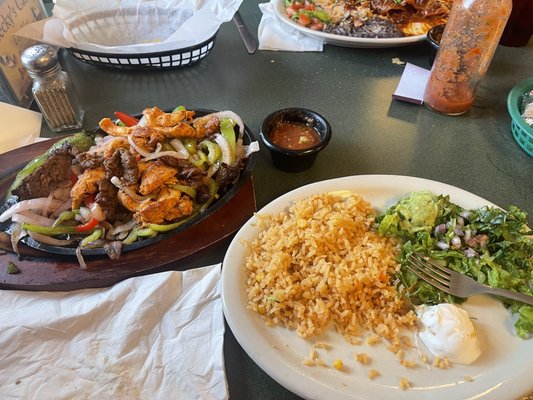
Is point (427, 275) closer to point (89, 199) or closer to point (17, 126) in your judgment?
point (89, 199)

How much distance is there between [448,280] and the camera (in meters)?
1.05

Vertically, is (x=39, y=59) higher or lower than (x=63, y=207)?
higher

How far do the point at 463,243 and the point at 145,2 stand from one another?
6.51ft

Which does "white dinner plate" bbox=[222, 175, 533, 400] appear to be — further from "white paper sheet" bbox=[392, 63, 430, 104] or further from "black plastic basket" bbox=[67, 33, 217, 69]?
"black plastic basket" bbox=[67, 33, 217, 69]

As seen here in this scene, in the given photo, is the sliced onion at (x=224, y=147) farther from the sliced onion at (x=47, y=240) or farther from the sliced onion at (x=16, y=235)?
the sliced onion at (x=16, y=235)

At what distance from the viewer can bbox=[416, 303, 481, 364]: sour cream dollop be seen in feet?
3.01

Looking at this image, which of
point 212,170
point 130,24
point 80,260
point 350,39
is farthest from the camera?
point 130,24

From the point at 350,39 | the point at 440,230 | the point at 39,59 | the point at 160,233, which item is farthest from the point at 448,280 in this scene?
the point at 39,59

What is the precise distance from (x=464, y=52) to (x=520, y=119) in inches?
13.3

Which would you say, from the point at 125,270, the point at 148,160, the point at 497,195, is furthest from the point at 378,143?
the point at 125,270

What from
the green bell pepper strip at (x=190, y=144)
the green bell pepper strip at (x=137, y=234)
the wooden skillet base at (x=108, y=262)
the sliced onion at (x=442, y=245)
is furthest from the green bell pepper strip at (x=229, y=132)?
the sliced onion at (x=442, y=245)

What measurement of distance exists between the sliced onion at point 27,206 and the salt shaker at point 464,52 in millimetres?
1604

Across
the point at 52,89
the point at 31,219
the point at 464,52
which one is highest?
the point at 464,52

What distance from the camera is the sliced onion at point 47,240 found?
3.97ft
